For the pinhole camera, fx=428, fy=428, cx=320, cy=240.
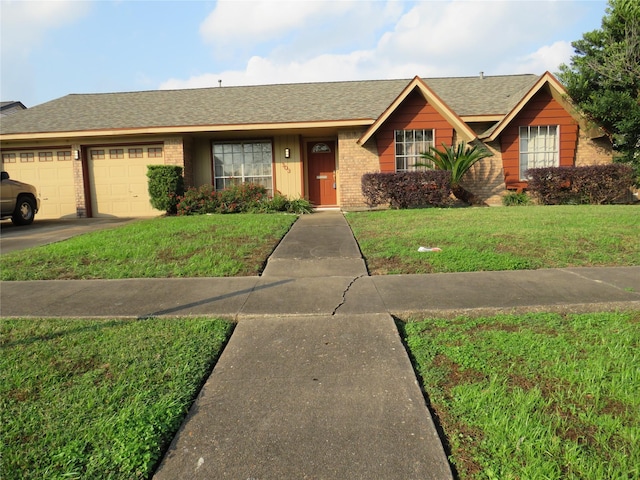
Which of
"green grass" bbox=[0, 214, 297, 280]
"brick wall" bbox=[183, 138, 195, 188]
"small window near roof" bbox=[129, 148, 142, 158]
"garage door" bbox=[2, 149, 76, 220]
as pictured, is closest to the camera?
"green grass" bbox=[0, 214, 297, 280]

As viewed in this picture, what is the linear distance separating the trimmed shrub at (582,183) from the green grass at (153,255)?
8.76 meters

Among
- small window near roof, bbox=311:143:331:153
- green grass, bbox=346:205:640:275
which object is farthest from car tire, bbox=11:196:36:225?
green grass, bbox=346:205:640:275

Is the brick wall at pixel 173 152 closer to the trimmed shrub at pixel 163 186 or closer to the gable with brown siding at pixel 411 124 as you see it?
the trimmed shrub at pixel 163 186

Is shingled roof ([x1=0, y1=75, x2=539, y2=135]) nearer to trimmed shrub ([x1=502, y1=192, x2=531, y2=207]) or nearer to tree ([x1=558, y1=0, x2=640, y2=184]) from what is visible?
tree ([x1=558, y1=0, x2=640, y2=184])

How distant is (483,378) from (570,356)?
2.65 ft

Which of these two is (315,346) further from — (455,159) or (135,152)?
(135,152)

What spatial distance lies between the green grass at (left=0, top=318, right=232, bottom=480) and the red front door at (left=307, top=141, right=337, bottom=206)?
12.1 m

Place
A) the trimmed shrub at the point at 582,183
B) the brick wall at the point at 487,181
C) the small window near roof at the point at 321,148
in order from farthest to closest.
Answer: the small window near roof at the point at 321,148
the brick wall at the point at 487,181
the trimmed shrub at the point at 582,183

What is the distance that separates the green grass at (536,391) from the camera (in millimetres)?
2084

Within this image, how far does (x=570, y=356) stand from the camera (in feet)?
10.4

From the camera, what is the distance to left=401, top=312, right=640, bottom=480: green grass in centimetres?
208

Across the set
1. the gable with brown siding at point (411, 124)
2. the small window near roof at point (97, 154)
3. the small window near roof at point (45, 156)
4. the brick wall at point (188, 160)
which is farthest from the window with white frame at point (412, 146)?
the small window near roof at point (45, 156)

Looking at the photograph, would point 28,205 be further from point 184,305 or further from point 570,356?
point 570,356

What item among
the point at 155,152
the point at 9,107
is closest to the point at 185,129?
the point at 155,152
